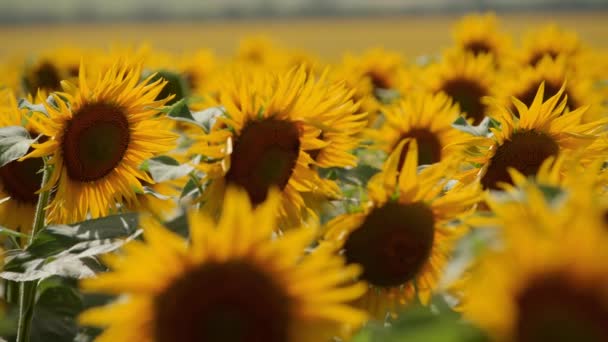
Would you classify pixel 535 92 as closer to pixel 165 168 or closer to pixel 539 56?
pixel 539 56

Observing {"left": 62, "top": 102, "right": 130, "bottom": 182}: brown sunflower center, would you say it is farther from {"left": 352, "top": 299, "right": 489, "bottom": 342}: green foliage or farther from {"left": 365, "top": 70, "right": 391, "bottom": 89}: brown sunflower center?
{"left": 365, "top": 70, "right": 391, "bottom": 89}: brown sunflower center

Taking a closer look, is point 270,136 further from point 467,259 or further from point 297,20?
point 297,20

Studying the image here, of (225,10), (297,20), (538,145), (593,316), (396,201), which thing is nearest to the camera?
(593,316)

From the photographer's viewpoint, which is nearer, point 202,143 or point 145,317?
point 145,317

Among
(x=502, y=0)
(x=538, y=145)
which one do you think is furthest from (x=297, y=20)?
(x=538, y=145)

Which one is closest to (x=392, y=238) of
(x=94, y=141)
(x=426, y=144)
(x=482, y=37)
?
(x=94, y=141)

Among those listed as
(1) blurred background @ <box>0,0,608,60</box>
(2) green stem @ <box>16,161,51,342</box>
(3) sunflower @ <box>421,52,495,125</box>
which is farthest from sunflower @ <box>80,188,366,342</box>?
(1) blurred background @ <box>0,0,608,60</box>
